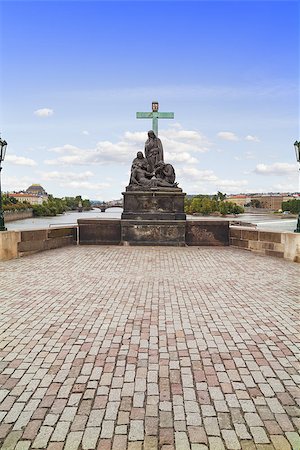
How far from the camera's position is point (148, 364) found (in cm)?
329

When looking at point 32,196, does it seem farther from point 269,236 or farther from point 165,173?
point 269,236

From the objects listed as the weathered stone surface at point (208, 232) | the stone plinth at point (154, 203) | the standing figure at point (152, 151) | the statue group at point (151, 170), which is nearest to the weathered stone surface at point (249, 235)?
the weathered stone surface at point (208, 232)

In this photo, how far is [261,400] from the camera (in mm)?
2734

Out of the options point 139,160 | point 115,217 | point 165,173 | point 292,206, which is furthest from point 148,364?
point 292,206

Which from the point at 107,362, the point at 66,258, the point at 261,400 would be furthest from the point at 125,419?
the point at 66,258

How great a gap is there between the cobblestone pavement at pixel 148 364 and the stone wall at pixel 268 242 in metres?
2.96

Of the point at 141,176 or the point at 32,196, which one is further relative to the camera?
the point at 32,196

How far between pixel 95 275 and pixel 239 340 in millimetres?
3898

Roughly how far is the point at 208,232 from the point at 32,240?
5.89 metres

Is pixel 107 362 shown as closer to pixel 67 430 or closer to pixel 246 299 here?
pixel 67 430

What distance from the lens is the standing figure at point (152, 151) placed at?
1363 centimetres

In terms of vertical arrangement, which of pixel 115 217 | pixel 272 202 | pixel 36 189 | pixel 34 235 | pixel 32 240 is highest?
pixel 36 189

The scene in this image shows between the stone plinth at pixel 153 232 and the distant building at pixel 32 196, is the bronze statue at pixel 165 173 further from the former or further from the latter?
the distant building at pixel 32 196

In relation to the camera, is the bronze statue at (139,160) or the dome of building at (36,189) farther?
the dome of building at (36,189)
